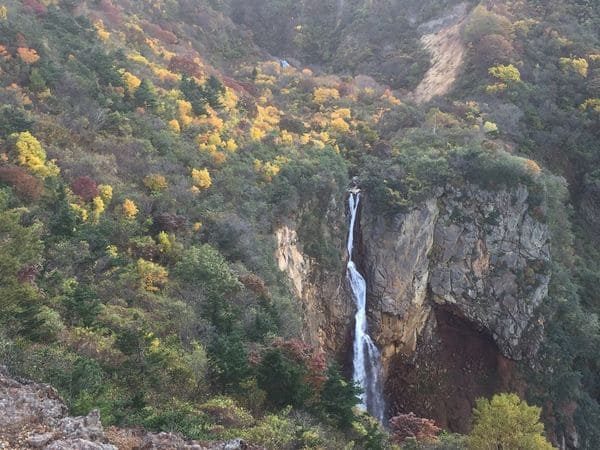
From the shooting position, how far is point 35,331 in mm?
9016

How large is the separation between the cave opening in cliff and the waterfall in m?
1.01

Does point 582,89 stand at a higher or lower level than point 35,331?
higher

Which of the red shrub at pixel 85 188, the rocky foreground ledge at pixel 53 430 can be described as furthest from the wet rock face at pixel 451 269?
the rocky foreground ledge at pixel 53 430

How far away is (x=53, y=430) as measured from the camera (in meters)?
6.60

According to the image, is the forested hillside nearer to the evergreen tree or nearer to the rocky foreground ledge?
the evergreen tree

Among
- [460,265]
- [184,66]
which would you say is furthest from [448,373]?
→ [184,66]

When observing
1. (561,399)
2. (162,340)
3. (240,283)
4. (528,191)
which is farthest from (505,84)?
(162,340)

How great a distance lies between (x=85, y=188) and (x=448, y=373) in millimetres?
17297

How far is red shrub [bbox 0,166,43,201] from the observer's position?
12.9 m

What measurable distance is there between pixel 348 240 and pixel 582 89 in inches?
827

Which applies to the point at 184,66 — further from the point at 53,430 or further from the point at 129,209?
the point at 53,430

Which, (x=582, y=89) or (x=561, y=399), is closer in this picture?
(x=561, y=399)

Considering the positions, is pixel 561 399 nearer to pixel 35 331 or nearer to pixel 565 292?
pixel 565 292

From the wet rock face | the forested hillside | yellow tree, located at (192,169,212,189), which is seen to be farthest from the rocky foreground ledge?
the wet rock face
